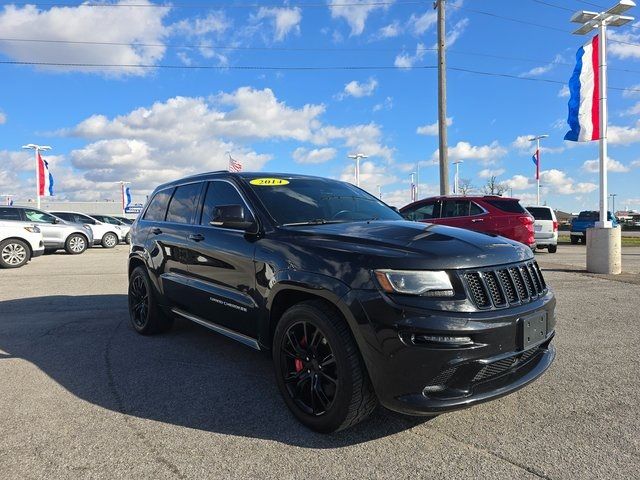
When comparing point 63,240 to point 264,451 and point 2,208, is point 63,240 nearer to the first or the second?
point 2,208

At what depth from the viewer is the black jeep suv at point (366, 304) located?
106 inches

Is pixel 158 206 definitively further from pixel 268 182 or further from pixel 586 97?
pixel 586 97

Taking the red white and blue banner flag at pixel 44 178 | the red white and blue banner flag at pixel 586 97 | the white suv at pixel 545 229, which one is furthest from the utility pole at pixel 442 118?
the red white and blue banner flag at pixel 44 178

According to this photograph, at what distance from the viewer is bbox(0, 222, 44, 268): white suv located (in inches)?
502

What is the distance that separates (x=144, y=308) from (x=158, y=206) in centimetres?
121

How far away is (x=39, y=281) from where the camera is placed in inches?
403

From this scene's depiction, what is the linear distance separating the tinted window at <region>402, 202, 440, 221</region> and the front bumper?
9.35m

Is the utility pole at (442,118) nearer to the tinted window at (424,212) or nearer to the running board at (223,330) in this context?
the tinted window at (424,212)

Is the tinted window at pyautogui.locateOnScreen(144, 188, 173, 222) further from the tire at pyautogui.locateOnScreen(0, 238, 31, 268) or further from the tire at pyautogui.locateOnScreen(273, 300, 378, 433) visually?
the tire at pyautogui.locateOnScreen(0, 238, 31, 268)

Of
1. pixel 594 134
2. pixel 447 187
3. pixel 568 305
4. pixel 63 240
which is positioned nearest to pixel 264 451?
pixel 568 305

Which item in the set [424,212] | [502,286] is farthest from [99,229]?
[502,286]

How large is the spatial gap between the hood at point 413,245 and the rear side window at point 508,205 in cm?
853

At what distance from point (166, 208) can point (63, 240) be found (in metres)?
14.1

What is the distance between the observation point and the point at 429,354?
104 inches
